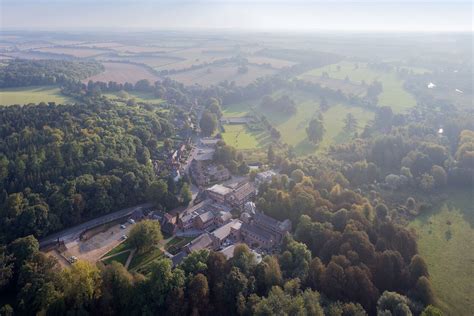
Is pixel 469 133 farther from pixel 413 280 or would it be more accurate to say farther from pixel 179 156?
pixel 179 156

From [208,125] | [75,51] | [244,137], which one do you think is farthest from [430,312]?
[75,51]

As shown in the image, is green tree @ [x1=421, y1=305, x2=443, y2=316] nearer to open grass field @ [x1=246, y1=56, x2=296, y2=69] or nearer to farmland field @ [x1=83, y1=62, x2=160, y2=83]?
farmland field @ [x1=83, y1=62, x2=160, y2=83]

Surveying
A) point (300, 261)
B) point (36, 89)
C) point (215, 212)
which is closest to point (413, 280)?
point (300, 261)

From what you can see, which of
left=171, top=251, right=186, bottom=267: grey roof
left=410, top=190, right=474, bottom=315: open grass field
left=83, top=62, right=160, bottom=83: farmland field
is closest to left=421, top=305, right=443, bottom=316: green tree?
left=410, top=190, right=474, bottom=315: open grass field

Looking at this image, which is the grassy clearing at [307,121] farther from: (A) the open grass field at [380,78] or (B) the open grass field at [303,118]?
(A) the open grass field at [380,78]

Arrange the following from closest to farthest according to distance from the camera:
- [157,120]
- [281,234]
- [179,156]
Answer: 1. [281,234]
2. [179,156]
3. [157,120]

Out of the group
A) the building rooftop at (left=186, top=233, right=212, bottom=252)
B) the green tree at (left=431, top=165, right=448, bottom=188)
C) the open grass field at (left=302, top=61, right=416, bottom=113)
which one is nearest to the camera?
the building rooftop at (left=186, top=233, right=212, bottom=252)

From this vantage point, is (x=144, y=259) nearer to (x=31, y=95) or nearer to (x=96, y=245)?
(x=96, y=245)
